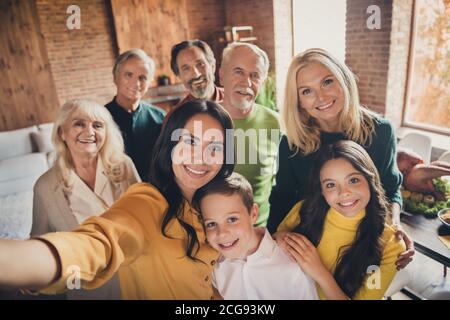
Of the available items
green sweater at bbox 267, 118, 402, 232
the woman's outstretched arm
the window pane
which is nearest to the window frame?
the window pane

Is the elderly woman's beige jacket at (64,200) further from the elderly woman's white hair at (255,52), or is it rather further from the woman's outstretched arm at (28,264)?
the elderly woman's white hair at (255,52)

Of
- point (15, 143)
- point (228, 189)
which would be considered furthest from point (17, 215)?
point (228, 189)

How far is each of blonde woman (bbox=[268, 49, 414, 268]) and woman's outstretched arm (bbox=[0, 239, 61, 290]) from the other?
62 centimetres

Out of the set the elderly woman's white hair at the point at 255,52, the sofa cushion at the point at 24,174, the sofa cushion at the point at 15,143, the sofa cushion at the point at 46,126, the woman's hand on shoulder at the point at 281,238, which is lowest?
the woman's hand on shoulder at the point at 281,238

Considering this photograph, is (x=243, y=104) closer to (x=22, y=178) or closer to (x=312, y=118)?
(x=312, y=118)

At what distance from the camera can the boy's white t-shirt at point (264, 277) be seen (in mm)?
1008

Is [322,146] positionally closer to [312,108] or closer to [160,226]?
[312,108]

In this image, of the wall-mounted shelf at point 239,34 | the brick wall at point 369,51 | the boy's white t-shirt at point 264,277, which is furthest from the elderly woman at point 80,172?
the brick wall at point 369,51

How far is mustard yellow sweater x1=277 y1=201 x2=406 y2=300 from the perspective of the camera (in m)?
1.02

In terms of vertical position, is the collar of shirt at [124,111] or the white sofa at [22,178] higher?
the collar of shirt at [124,111]

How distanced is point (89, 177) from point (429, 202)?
3.97 ft

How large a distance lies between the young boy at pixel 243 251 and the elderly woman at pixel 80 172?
0.29m

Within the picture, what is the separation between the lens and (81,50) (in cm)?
103

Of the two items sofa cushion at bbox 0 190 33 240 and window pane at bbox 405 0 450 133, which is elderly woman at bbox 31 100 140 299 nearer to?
sofa cushion at bbox 0 190 33 240
